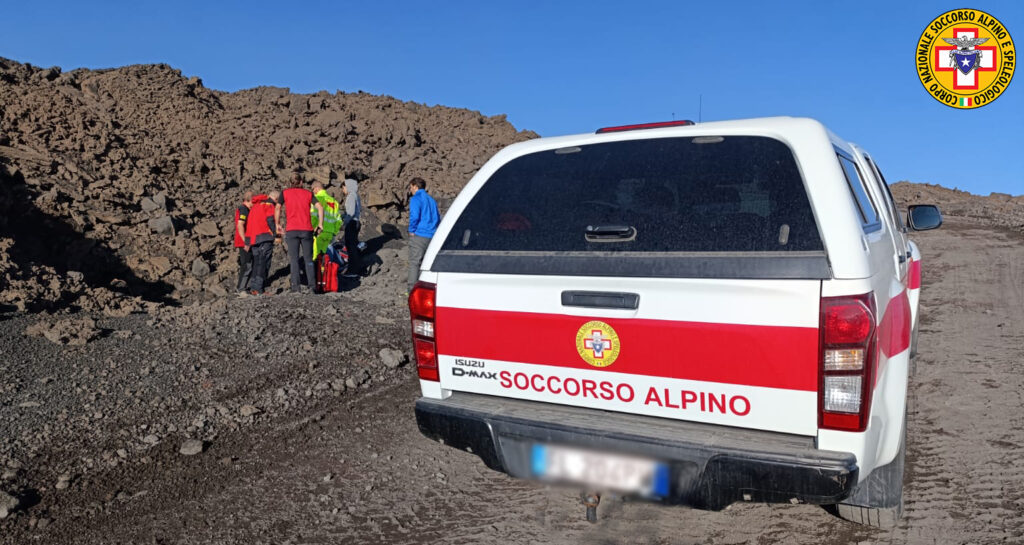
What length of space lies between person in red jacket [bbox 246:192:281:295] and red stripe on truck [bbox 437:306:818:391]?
849 cm

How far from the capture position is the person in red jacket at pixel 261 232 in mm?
10953

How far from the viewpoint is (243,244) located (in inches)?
450

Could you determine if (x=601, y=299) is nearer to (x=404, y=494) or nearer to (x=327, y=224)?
(x=404, y=494)

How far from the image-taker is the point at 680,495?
2697mm

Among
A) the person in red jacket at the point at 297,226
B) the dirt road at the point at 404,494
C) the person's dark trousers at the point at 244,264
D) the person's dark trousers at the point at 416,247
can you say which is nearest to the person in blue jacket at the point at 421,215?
the person's dark trousers at the point at 416,247

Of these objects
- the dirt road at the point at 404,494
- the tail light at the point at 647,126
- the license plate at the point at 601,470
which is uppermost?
the tail light at the point at 647,126

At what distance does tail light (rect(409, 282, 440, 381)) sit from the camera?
3.31m

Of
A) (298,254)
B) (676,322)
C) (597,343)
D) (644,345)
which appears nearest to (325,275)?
(298,254)

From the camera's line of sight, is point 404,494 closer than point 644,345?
No

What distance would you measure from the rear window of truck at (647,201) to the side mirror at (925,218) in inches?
109

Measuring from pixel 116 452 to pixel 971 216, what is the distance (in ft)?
88.5

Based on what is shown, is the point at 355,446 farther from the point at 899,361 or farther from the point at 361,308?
the point at 361,308

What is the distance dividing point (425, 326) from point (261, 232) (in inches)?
333

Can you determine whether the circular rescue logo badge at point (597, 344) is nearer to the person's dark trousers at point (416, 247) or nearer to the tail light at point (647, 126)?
the tail light at point (647, 126)
